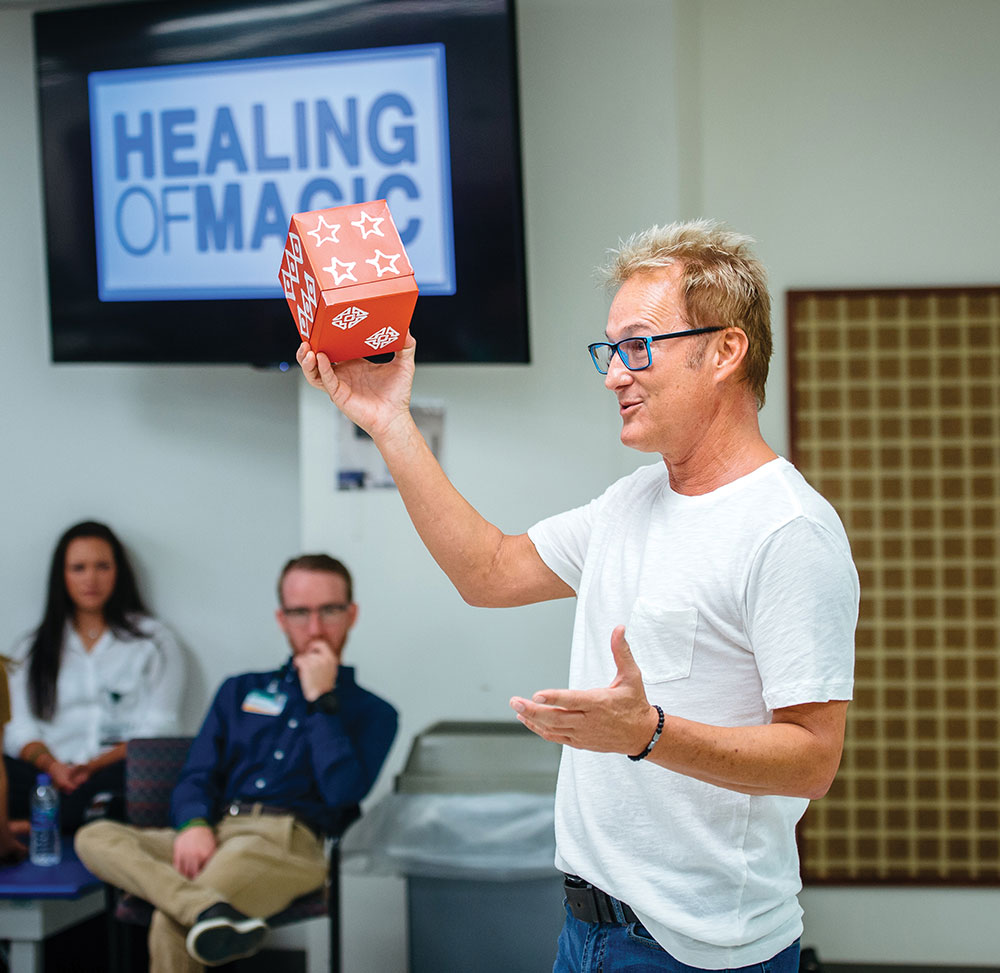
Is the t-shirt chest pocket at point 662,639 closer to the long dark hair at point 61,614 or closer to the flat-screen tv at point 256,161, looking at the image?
the flat-screen tv at point 256,161

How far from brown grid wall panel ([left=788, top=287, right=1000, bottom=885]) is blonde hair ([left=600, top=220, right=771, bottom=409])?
207 centimetres

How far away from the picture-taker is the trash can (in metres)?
2.61

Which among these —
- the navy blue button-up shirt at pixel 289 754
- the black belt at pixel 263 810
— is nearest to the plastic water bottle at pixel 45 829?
the navy blue button-up shirt at pixel 289 754

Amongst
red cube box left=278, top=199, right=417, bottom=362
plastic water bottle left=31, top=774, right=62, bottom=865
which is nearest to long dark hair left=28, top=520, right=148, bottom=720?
plastic water bottle left=31, top=774, right=62, bottom=865

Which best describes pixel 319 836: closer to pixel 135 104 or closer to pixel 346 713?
pixel 346 713

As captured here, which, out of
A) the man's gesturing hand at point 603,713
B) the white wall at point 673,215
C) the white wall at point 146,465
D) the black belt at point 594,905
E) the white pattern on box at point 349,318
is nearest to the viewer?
the man's gesturing hand at point 603,713

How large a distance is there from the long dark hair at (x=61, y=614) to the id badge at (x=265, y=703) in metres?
0.88

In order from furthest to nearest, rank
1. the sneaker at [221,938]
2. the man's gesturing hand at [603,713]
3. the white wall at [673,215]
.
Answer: the white wall at [673,215] → the sneaker at [221,938] → the man's gesturing hand at [603,713]

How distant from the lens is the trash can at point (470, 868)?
2613mm

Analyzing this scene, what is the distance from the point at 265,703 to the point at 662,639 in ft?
6.34

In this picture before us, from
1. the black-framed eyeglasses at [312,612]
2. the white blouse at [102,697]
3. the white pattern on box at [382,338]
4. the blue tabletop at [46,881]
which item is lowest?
the blue tabletop at [46,881]

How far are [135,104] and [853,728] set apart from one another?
9.44ft

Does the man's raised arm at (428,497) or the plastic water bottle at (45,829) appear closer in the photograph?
the man's raised arm at (428,497)

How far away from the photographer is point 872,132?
3359 mm
